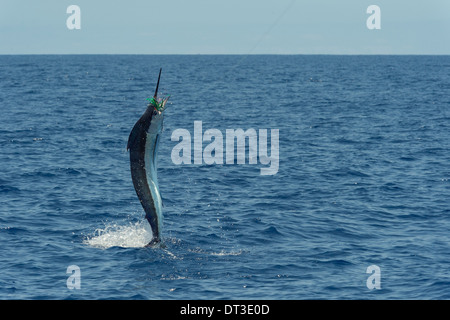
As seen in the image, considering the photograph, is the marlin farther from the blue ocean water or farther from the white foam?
the white foam

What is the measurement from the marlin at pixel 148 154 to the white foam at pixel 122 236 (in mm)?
4424

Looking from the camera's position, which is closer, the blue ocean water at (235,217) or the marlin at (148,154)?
the marlin at (148,154)

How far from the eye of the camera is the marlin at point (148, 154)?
57.9 feet

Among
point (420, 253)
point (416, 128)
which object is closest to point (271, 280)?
point (420, 253)

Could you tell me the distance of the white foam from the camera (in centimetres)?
2344

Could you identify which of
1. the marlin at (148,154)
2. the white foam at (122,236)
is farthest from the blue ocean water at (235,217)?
the marlin at (148,154)

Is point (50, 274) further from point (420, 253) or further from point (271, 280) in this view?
point (420, 253)

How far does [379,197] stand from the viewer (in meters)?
30.5

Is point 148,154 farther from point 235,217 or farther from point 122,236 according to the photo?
point 235,217

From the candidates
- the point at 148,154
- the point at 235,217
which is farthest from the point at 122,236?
the point at 148,154

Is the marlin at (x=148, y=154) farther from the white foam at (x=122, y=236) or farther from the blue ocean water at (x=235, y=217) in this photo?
the white foam at (x=122, y=236)
